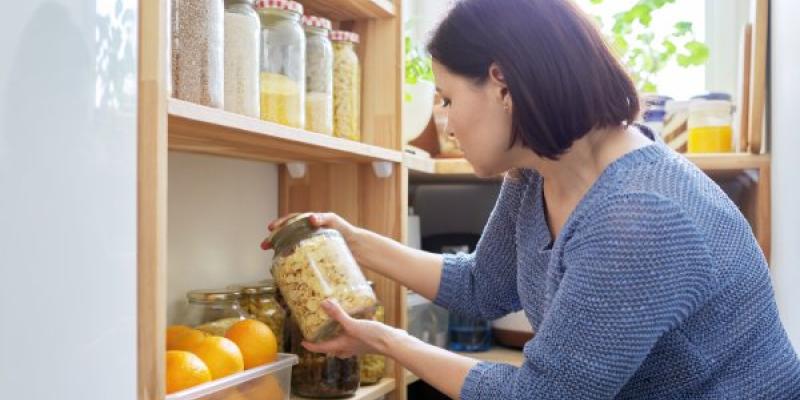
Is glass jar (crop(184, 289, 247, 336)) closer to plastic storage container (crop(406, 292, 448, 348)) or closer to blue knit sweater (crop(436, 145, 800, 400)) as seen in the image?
blue knit sweater (crop(436, 145, 800, 400))

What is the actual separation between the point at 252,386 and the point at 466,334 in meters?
0.98

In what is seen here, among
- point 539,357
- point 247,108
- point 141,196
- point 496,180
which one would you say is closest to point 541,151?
point 539,357

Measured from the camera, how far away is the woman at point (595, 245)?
0.95 meters

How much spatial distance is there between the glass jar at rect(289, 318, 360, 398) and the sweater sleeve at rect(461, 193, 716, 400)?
45cm

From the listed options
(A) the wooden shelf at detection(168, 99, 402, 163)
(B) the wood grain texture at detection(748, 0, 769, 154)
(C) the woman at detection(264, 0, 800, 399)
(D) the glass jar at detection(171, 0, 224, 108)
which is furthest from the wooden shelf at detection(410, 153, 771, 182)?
(D) the glass jar at detection(171, 0, 224, 108)

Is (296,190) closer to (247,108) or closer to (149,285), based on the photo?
(247,108)

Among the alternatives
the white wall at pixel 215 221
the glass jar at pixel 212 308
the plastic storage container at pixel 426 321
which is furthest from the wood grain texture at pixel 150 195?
the plastic storage container at pixel 426 321

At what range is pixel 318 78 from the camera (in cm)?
129

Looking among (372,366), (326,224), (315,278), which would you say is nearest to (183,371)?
(315,278)

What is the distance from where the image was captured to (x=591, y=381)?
96cm

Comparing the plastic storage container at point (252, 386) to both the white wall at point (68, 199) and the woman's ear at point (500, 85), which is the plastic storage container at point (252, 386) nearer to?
the white wall at point (68, 199)

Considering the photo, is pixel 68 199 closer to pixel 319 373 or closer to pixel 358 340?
pixel 358 340

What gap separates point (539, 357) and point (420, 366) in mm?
181

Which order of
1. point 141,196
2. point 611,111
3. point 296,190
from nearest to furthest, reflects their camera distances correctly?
point 141,196 < point 611,111 < point 296,190
